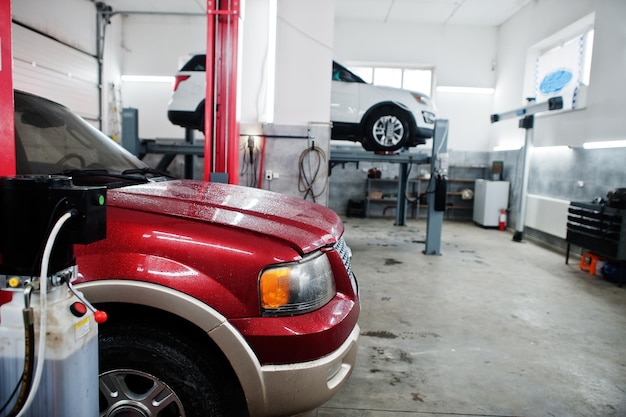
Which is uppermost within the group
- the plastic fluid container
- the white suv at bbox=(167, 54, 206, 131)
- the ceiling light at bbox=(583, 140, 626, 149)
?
the white suv at bbox=(167, 54, 206, 131)

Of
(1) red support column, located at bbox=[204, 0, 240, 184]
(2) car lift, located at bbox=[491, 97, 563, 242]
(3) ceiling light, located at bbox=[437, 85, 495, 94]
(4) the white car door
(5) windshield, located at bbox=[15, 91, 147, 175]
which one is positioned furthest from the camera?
(3) ceiling light, located at bbox=[437, 85, 495, 94]

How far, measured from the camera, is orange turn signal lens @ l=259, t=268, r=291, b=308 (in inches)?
54.1

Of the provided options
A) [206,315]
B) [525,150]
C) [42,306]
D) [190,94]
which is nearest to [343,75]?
[190,94]

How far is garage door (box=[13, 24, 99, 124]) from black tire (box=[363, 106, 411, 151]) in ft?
19.1

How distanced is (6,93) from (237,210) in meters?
0.79

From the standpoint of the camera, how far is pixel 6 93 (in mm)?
1123

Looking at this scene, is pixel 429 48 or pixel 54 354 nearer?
pixel 54 354

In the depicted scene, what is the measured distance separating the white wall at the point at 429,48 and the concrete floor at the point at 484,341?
21.1 feet

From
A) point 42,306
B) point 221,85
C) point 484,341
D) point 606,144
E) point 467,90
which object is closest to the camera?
point 42,306

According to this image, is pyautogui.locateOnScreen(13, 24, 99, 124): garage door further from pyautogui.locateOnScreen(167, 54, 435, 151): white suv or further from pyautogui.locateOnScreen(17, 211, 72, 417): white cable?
pyautogui.locateOnScreen(17, 211, 72, 417): white cable

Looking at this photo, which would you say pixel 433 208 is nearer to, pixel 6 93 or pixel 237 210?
pixel 237 210

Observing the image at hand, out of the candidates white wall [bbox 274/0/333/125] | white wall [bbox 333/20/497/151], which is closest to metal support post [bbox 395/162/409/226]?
white wall [bbox 333/20/497/151]

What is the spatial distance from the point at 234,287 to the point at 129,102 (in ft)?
36.2

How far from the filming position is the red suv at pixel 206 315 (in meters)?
1.32
